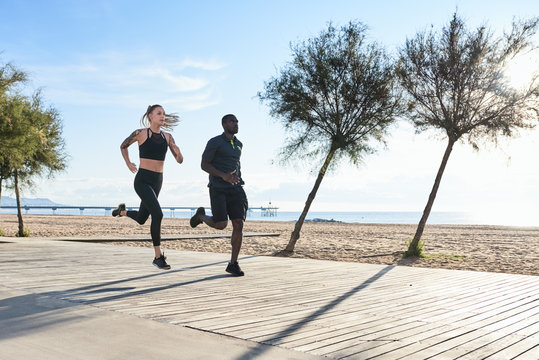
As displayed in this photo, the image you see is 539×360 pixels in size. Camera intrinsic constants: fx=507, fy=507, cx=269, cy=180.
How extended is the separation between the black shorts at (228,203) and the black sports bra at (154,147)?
957 millimetres

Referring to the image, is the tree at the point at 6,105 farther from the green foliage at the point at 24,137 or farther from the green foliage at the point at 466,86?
the green foliage at the point at 466,86

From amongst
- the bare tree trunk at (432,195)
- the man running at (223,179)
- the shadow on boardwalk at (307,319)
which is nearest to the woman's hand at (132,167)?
the man running at (223,179)

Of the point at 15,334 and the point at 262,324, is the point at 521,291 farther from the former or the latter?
the point at 15,334

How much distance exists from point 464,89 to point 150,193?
935 cm

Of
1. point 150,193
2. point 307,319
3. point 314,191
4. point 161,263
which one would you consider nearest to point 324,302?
point 307,319

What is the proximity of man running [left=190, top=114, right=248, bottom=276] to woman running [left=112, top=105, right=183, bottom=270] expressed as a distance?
0.79 meters

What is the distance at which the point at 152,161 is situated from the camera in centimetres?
709

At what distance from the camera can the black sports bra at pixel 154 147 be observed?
7020 millimetres

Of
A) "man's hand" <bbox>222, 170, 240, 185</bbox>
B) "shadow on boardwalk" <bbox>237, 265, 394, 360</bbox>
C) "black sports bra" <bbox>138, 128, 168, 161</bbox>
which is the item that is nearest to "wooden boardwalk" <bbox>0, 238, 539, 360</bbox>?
"shadow on boardwalk" <bbox>237, 265, 394, 360</bbox>

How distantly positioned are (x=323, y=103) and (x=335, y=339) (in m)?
11.3

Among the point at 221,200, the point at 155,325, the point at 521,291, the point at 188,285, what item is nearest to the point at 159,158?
the point at 221,200

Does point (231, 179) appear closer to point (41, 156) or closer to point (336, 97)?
point (336, 97)

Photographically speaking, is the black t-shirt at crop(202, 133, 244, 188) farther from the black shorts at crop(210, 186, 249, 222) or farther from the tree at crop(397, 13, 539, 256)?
the tree at crop(397, 13, 539, 256)

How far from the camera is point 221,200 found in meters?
6.71
